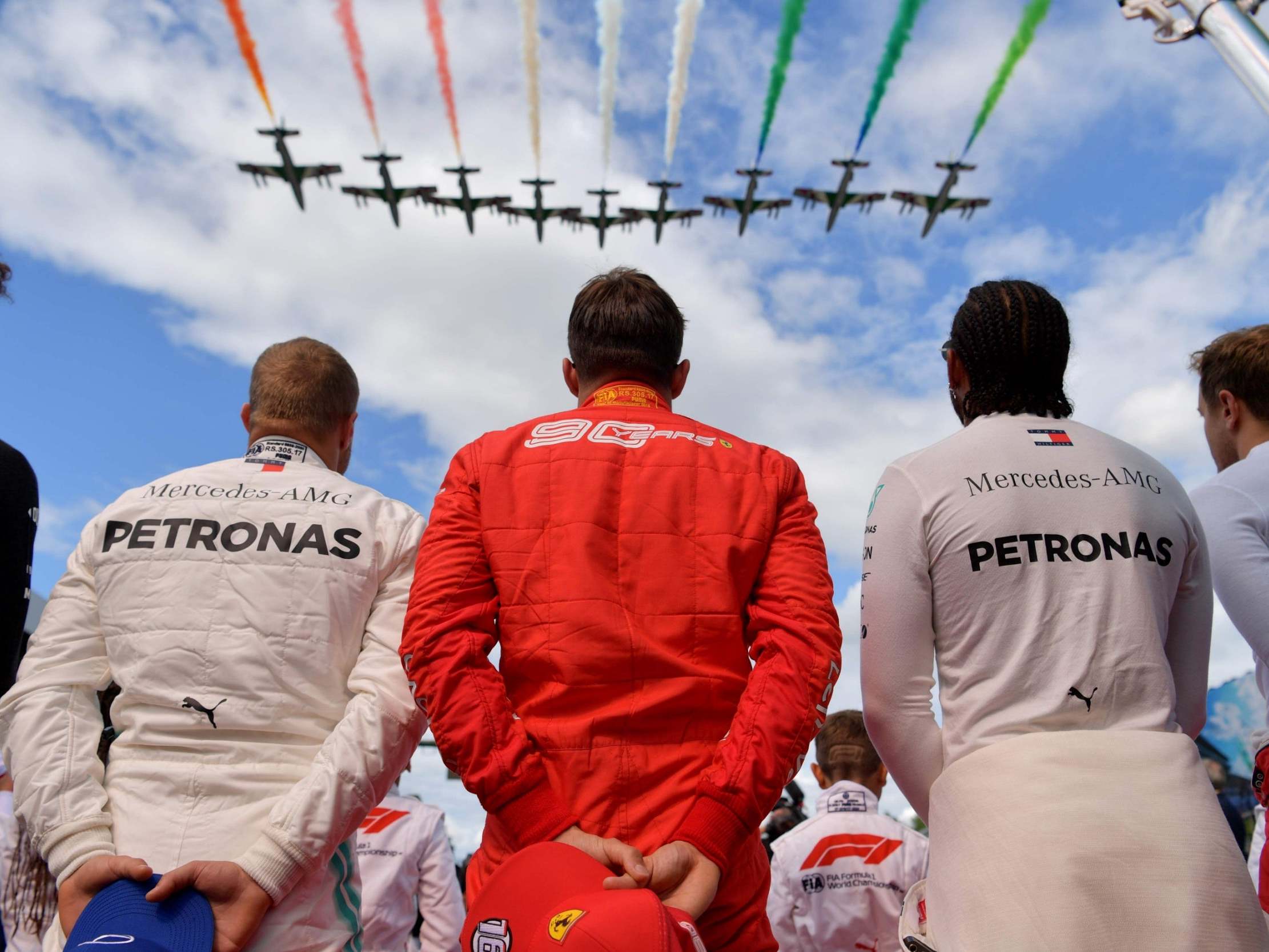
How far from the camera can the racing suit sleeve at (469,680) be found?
2021mm

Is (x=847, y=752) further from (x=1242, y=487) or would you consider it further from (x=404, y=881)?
(x=1242, y=487)

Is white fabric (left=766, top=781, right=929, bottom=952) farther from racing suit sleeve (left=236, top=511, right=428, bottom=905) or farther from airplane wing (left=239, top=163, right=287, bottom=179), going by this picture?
airplane wing (left=239, top=163, right=287, bottom=179)

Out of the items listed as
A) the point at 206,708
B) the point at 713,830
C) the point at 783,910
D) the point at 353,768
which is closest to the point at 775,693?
the point at 713,830

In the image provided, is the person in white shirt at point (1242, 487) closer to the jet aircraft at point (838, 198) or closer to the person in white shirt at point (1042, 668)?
the person in white shirt at point (1042, 668)

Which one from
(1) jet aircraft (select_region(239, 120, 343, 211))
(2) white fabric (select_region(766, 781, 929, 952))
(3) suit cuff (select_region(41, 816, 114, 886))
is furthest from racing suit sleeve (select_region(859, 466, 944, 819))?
(1) jet aircraft (select_region(239, 120, 343, 211))

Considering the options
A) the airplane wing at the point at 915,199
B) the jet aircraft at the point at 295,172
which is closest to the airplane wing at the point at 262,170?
the jet aircraft at the point at 295,172

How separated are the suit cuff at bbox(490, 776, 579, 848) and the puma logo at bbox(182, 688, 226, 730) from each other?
0.90 meters

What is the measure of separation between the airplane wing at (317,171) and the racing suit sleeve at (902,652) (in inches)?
1335

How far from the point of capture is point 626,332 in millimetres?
2666

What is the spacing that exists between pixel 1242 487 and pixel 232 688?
300 cm

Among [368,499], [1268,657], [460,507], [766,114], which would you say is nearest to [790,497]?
[460,507]

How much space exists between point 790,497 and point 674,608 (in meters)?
0.47

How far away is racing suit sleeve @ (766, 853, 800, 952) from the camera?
5.12m

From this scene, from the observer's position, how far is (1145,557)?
233cm
